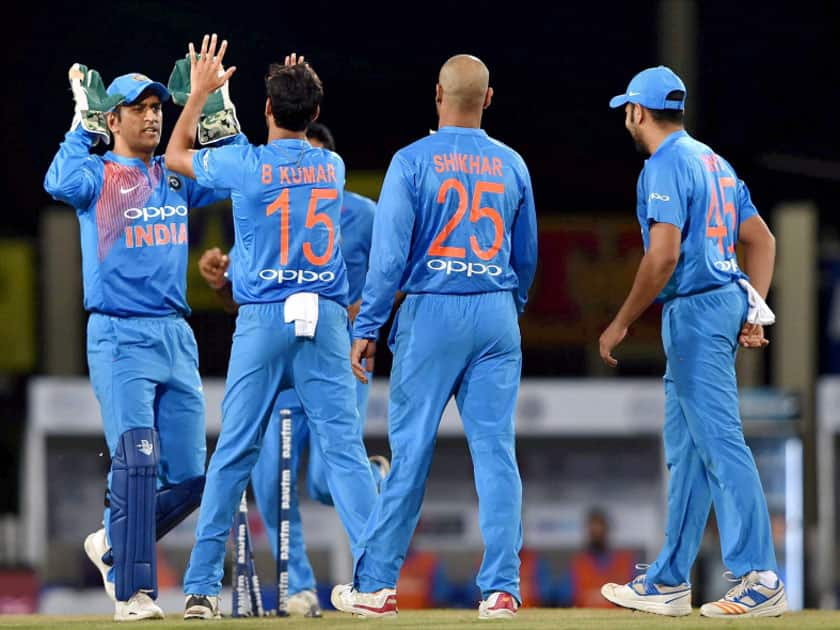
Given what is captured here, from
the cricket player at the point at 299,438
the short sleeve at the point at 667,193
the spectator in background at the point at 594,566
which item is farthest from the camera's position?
the spectator in background at the point at 594,566

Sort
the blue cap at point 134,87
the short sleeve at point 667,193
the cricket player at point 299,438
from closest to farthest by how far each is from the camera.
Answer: the short sleeve at point 667,193, the blue cap at point 134,87, the cricket player at point 299,438

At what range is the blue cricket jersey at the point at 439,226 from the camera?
741 centimetres

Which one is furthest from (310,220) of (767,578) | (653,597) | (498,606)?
(767,578)

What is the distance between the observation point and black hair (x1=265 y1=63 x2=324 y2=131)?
7.80 meters

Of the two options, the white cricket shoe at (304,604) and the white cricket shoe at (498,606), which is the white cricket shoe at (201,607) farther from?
the white cricket shoe at (498,606)

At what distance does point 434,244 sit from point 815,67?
66.2 ft

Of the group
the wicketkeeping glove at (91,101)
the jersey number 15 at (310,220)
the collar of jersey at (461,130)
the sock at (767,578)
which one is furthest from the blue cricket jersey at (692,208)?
the wicketkeeping glove at (91,101)

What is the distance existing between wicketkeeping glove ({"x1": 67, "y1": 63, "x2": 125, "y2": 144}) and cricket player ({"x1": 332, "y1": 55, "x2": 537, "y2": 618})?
149 centimetres

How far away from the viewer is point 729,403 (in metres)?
7.71

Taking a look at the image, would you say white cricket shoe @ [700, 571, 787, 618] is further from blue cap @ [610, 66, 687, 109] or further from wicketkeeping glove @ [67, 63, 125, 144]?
wicketkeeping glove @ [67, 63, 125, 144]

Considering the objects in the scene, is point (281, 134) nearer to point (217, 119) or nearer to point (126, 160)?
point (217, 119)

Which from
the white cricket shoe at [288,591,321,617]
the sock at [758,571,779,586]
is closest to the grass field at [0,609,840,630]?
the sock at [758,571,779,586]

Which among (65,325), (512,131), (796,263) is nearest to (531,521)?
(796,263)

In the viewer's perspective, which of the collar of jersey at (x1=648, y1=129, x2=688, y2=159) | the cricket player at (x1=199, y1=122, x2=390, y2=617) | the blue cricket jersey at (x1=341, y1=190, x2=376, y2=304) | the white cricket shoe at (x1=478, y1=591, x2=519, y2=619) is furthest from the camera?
the blue cricket jersey at (x1=341, y1=190, x2=376, y2=304)
